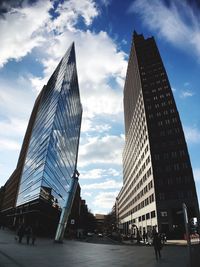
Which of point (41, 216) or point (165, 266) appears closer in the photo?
point (165, 266)

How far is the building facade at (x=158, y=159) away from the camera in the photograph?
66.1 meters

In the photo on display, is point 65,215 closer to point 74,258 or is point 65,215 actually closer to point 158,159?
point 74,258

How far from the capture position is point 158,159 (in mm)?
73625

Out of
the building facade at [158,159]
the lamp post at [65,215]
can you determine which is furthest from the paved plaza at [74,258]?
the building facade at [158,159]

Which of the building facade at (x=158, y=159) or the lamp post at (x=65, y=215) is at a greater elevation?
the building facade at (x=158, y=159)

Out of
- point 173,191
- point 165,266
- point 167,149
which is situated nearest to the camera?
point 165,266

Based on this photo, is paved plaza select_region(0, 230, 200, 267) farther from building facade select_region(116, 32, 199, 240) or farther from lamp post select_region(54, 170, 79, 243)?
building facade select_region(116, 32, 199, 240)

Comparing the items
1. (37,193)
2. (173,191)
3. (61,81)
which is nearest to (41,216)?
(37,193)

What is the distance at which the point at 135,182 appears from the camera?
97875 mm

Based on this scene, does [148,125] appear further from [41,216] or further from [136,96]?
[41,216]

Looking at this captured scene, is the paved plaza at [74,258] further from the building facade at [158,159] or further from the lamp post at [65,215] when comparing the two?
the building facade at [158,159]

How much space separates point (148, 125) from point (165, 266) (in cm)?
7085

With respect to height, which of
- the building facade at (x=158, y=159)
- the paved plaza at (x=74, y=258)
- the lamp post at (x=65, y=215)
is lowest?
the paved plaza at (x=74, y=258)

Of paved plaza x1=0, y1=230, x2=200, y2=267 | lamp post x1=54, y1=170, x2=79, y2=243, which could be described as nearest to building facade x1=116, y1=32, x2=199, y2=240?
lamp post x1=54, y1=170, x2=79, y2=243
